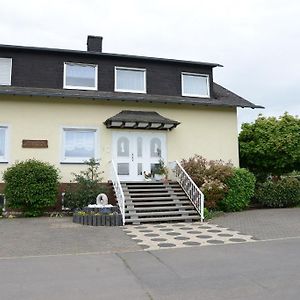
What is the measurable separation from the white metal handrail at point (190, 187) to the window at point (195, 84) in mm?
3918

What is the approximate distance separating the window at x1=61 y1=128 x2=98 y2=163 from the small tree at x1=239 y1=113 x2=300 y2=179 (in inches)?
283

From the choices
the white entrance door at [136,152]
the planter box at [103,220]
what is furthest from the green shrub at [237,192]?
the planter box at [103,220]

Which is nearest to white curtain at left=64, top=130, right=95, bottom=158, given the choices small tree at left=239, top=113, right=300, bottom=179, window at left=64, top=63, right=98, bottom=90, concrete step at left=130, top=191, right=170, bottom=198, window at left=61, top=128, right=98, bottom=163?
window at left=61, top=128, right=98, bottom=163

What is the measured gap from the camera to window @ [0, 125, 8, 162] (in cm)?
1470

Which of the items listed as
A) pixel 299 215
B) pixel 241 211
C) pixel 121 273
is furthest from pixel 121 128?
pixel 121 273

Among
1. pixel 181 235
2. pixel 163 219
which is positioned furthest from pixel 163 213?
pixel 181 235

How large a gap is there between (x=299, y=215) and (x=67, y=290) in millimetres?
10823

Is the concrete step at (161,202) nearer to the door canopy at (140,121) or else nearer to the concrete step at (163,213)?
the concrete step at (163,213)

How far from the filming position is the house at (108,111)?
1503 centimetres

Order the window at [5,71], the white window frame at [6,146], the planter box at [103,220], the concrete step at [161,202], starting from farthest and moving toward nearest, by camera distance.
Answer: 1. the window at [5,71]
2. the white window frame at [6,146]
3. the concrete step at [161,202]
4. the planter box at [103,220]

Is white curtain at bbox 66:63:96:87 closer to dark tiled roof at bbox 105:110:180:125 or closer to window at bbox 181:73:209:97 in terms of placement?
dark tiled roof at bbox 105:110:180:125

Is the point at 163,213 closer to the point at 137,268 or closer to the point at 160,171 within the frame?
the point at 160,171

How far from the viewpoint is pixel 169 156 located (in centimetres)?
1642

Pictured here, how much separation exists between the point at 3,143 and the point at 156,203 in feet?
22.3
